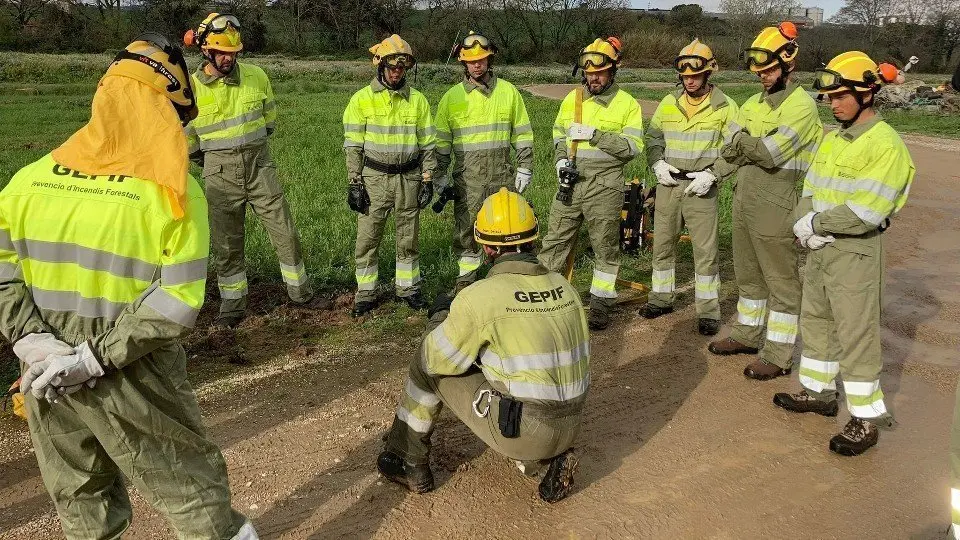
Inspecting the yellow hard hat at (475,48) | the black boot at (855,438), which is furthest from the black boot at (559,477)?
the yellow hard hat at (475,48)

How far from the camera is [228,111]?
6637 millimetres

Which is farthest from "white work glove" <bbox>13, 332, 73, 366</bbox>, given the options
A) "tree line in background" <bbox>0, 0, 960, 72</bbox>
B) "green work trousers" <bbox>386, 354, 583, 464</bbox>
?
"tree line in background" <bbox>0, 0, 960, 72</bbox>

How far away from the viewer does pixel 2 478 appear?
430 centimetres

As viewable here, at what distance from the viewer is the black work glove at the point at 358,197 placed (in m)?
7.08

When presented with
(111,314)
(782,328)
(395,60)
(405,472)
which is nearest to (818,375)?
(782,328)

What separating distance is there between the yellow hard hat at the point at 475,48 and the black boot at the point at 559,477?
4.41 meters

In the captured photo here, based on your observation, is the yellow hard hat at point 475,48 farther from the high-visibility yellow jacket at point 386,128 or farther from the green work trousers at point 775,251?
the green work trousers at point 775,251

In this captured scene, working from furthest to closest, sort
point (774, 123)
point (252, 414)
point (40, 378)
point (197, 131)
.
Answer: point (197, 131) → point (774, 123) → point (252, 414) → point (40, 378)

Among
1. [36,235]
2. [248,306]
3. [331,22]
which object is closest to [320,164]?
[248,306]

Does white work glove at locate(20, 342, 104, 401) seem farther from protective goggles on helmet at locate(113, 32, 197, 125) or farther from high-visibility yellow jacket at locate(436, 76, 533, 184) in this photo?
high-visibility yellow jacket at locate(436, 76, 533, 184)

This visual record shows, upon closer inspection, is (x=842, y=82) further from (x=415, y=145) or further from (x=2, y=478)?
(x=2, y=478)

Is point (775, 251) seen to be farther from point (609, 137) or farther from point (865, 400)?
point (609, 137)

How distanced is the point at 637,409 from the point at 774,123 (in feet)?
8.09

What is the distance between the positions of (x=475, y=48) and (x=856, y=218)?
392 centimetres
